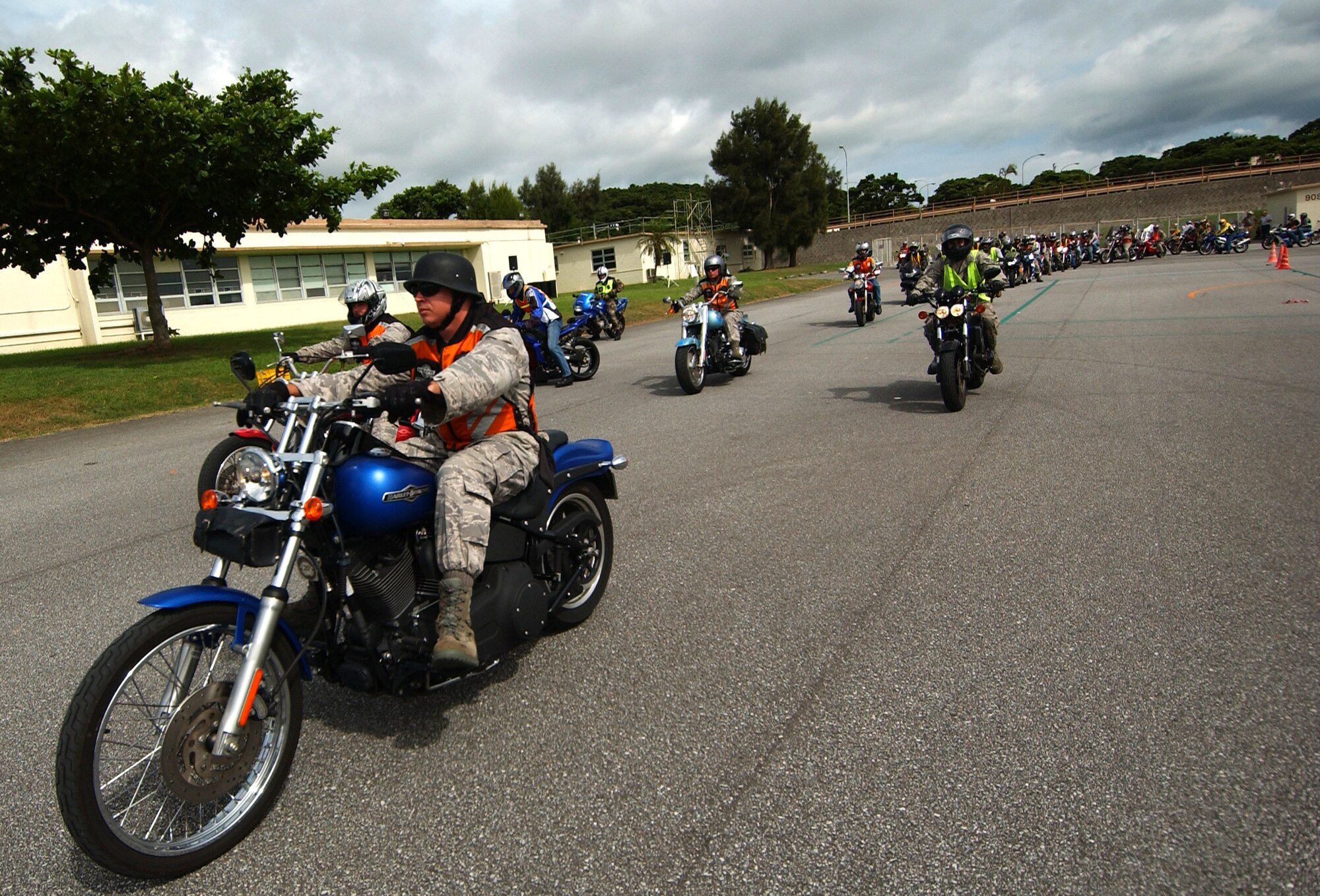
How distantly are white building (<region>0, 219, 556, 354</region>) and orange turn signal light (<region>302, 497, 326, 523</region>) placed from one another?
2637 centimetres

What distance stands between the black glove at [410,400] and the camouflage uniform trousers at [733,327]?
31.6 feet

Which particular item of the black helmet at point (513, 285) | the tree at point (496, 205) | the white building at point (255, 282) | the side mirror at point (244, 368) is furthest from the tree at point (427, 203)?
the side mirror at point (244, 368)

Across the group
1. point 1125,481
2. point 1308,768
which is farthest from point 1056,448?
point 1308,768

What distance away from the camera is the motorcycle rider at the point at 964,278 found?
9.73 metres

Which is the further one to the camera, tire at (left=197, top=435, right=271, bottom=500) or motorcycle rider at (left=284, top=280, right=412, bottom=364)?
motorcycle rider at (left=284, top=280, right=412, bottom=364)

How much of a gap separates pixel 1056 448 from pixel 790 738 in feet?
17.4

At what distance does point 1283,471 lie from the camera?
624cm

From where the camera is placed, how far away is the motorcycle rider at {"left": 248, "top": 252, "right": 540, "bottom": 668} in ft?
9.98

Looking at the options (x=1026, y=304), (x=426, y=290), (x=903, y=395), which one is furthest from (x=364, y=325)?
(x=1026, y=304)

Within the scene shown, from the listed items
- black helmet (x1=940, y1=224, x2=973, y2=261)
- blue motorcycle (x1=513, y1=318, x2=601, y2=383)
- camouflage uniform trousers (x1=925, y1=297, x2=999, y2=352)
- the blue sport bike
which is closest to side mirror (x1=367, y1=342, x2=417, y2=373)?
camouflage uniform trousers (x1=925, y1=297, x2=999, y2=352)

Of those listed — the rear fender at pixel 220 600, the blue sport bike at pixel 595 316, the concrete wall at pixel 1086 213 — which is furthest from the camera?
the concrete wall at pixel 1086 213

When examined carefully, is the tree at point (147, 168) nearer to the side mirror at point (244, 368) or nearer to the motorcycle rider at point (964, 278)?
the motorcycle rider at point (964, 278)

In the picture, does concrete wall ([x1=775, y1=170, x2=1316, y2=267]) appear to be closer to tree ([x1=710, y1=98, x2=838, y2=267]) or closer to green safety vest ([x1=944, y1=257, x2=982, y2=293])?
tree ([x1=710, y1=98, x2=838, y2=267])

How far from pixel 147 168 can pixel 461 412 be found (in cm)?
1679
